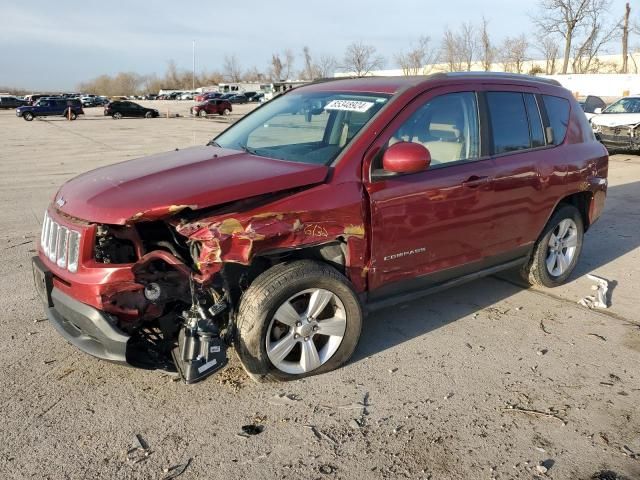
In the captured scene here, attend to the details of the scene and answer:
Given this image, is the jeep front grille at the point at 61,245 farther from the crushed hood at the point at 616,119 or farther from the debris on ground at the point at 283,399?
the crushed hood at the point at 616,119

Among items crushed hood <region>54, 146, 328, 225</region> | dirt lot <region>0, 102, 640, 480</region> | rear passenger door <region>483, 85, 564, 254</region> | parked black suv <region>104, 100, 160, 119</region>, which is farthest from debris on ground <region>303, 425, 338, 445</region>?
parked black suv <region>104, 100, 160, 119</region>

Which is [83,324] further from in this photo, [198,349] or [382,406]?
[382,406]

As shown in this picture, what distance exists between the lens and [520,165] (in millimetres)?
4508

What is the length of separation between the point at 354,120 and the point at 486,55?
49.1 meters

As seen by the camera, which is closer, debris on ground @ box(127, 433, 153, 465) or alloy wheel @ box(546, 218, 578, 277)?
debris on ground @ box(127, 433, 153, 465)

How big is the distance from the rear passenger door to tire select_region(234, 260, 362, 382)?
164cm

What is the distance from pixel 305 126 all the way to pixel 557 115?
240 cm

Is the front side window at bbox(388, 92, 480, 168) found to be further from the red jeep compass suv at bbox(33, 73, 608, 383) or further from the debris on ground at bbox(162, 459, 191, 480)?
the debris on ground at bbox(162, 459, 191, 480)

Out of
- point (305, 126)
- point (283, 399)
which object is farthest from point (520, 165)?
point (283, 399)

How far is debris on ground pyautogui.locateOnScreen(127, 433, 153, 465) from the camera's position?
2814 mm

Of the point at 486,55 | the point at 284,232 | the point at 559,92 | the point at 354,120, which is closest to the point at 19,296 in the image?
the point at 284,232

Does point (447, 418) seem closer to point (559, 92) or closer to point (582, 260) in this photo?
point (559, 92)

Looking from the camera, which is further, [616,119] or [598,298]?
[616,119]

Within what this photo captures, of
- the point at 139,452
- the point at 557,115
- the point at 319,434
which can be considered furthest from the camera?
the point at 557,115
